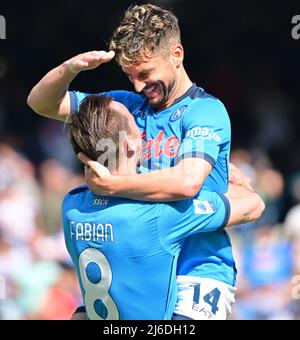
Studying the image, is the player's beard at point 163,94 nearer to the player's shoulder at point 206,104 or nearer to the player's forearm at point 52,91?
the player's shoulder at point 206,104

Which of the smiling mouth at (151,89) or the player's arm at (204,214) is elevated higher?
the smiling mouth at (151,89)

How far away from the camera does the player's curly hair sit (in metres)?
3.87

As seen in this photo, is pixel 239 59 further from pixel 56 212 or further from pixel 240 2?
pixel 56 212

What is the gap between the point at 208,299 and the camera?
384 cm

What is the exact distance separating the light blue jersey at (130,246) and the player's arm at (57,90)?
617 millimetres

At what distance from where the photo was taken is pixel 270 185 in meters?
8.94

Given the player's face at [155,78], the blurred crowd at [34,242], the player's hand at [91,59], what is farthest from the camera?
the blurred crowd at [34,242]

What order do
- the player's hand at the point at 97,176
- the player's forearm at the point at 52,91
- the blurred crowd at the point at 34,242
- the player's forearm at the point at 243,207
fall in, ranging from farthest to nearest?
the blurred crowd at the point at 34,242 < the player's forearm at the point at 52,91 < the player's forearm at the point at 243,207 < the player's hand at the point at 97,176

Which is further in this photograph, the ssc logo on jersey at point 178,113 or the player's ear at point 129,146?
the ssc logo on jersey at point 178,113

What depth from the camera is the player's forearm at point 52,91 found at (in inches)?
157

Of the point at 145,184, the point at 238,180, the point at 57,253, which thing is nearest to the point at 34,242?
the point at 57,253

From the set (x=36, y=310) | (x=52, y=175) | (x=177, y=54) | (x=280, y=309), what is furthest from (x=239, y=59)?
(x=177, y=54)

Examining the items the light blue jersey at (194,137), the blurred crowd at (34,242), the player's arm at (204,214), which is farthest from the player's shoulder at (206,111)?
the blurred crowd at (34,242)
